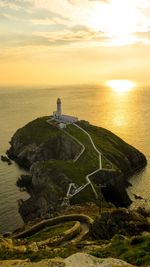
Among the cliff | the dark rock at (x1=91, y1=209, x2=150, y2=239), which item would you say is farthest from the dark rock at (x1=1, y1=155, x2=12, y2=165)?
the dark rock at (x1=91, y1=209, x2=150, y2=239)

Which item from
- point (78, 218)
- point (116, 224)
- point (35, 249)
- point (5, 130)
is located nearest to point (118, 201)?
point (78, 218)

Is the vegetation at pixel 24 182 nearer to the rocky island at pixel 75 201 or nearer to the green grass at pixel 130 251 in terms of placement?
the rocky island at pixel 75 201

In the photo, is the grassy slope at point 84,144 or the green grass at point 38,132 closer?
the grassy slope at point 84,144

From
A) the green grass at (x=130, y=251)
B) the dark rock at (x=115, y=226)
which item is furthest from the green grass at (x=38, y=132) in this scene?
the green grass at (x=130, y=251)

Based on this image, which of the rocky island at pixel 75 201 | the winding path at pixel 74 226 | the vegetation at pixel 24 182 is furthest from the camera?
the vegetation at pixel 24 182

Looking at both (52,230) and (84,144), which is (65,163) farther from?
(52,230)

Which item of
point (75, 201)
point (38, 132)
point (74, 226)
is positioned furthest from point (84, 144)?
point (74, 226)

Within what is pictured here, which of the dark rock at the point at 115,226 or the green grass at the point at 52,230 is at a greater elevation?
the dark rock at the point at 115,226

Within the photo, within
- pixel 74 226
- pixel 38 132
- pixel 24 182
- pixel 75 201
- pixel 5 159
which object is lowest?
pixel 24 182

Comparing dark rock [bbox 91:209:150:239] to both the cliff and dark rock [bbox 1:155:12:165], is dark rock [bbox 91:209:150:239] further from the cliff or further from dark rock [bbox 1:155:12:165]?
dark rock [bbox 1:155:12:165]
